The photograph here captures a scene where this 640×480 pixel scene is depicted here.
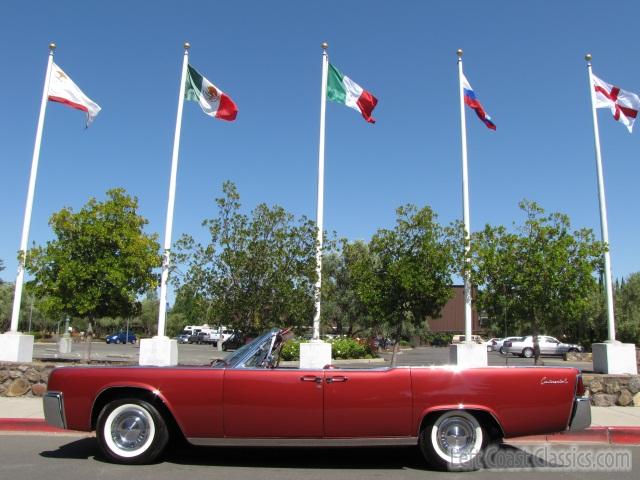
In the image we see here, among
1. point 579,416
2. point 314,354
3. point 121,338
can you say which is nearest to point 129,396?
point 579,416

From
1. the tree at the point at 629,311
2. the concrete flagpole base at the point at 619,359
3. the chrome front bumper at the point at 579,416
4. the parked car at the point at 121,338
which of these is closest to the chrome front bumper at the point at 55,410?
the chrome front bumper at the point at 579,416

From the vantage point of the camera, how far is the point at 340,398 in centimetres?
558

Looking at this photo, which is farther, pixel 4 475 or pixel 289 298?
pixel 289 298

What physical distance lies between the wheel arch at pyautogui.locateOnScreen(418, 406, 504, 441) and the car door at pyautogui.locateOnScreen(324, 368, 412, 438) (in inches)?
9.6

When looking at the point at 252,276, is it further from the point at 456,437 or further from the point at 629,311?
the point at 629,311

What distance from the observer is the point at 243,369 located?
5824 mm

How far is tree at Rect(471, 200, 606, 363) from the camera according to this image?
481 inches

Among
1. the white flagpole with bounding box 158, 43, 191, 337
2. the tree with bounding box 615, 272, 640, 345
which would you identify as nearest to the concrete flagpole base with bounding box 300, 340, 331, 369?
the white flagpole with bounding box 158, 43, 191, 337

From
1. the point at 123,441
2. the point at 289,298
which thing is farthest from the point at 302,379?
the point at 289,298

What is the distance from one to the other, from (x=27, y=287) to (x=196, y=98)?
6.60 metres

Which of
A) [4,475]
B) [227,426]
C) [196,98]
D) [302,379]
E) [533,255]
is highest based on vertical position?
[196,98]

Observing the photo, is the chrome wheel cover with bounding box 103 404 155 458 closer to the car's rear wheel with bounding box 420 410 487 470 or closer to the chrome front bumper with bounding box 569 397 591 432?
the car's rear wheel with bounding box 420 410 487 470

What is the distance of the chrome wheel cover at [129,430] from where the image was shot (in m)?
5.82

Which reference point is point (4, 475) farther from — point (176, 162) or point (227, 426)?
point (176, 162)
